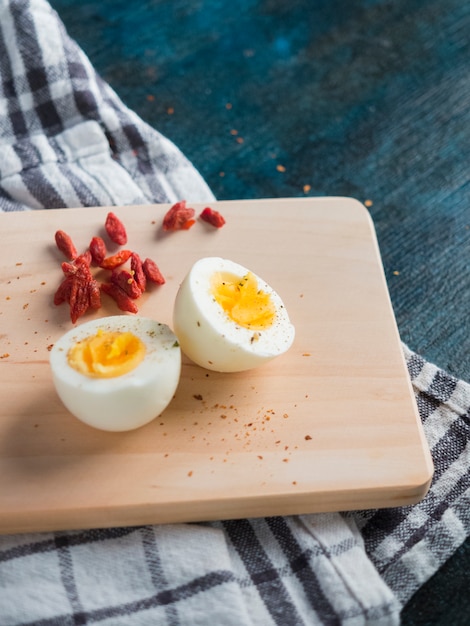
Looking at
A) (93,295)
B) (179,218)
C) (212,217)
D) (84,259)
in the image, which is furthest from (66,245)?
(212,217)

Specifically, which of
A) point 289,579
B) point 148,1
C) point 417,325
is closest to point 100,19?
point 148,1

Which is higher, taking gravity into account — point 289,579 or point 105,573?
point 289,579

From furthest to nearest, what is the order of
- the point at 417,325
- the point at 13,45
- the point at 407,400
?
the point at 13,45 → the point at 417,325 → the point at 407,400

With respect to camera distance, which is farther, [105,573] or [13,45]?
[13,45]

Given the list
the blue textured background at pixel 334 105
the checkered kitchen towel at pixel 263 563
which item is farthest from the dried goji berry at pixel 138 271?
the blue textured background at pixel 334 105

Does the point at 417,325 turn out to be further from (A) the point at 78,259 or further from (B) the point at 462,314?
(A) the point at 78,259

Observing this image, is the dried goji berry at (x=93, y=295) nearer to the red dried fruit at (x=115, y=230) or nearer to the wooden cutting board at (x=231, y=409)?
the wooden cutting board at (x=231, y=409)
